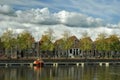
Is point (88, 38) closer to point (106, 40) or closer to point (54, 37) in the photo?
point (106, 40)

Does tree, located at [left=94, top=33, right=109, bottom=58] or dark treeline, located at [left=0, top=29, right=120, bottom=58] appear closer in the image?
dark treeline, located at [left=0, top=29, right=120, bottom=58]

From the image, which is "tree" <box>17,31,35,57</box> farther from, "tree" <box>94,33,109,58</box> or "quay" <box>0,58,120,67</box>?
"tree" <box>94,33,109,58</box>

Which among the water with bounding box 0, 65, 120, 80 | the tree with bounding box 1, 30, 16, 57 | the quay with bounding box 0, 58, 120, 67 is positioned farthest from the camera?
the tree with bounding box 1, 30, 16, 57

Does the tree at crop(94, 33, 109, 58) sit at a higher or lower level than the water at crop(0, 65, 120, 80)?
higher

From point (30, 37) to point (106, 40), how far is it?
107ft

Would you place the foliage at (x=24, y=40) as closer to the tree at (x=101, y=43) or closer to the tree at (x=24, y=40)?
the tree at (x=24, y=40)

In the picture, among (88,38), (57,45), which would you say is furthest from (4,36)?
(88,38)

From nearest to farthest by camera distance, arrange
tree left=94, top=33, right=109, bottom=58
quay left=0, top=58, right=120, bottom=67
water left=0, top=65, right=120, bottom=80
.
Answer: water left=0, top=65, right=120, bottom=80, quay left=0, top=58, right=120, bottom=67, tree left=94, top=33, right=109, bottom=58

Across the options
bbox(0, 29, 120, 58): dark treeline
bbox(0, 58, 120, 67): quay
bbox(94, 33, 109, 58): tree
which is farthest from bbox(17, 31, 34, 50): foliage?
bbox(94, 33, 109, 58): tree

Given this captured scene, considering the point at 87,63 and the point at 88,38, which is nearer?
the point at 87,63

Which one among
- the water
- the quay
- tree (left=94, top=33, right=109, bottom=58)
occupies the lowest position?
the quay

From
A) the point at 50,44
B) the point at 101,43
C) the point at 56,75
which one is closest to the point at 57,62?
the point at 50,44

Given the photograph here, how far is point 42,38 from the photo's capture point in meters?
139

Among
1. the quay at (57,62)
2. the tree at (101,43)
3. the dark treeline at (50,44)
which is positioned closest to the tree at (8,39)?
the dark treeline at (50,44)
